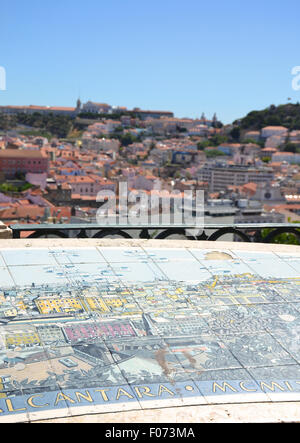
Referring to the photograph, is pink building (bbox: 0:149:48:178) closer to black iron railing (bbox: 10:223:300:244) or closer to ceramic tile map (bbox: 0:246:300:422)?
black iron railing (bbox: 10:223:300:244)

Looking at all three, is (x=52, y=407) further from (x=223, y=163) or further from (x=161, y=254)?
(x=223, y=163)

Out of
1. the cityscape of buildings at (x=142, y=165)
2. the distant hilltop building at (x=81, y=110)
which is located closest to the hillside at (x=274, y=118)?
the cityscape of buildings at (x=142, y=165)

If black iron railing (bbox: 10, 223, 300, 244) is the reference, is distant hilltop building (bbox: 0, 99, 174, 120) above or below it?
above

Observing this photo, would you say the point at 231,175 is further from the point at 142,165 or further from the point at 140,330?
the point at 140,330

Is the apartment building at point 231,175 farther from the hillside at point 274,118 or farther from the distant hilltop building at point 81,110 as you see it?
the distant hilltop building at point 81,110

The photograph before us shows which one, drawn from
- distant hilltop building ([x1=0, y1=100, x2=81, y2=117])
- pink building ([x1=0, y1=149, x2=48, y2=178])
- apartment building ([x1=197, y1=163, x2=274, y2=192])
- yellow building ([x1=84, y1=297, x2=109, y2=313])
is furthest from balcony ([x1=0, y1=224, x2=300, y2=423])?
distant hilltop building ([x1=0, y1=100, x2=81, y2=117])

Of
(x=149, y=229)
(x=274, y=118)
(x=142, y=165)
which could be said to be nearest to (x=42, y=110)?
(x=142, y=165)
